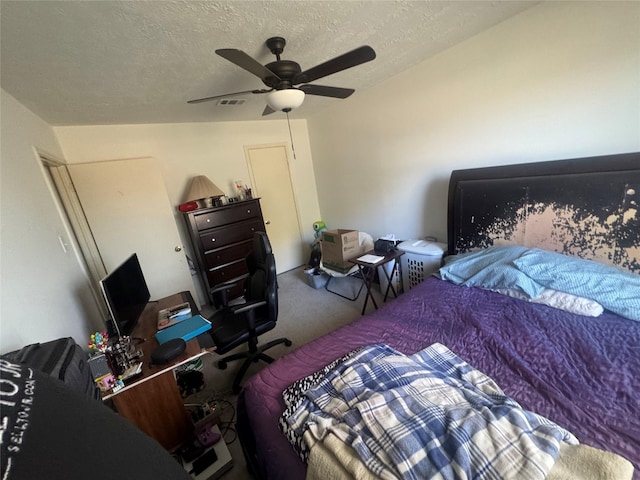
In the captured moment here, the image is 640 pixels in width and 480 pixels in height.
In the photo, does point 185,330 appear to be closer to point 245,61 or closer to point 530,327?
point 245,61

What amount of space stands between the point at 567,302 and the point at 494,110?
159 centimetres

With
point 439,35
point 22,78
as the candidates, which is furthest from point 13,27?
point 439,35

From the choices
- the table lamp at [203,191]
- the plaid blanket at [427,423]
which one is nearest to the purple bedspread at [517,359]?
the plaid blanket at [427,423]

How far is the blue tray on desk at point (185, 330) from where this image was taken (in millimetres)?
1567

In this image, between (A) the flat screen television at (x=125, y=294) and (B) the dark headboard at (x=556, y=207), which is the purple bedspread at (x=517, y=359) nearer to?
(B) the dark headboard at (x=556, y=207)

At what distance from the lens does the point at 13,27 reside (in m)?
1.20

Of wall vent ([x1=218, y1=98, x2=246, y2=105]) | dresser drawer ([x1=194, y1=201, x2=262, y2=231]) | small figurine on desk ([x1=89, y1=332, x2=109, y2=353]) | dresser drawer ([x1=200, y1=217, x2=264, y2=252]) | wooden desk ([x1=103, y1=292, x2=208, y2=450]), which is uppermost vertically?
wall vent ([x1=218, y1=98, x2=246, y2=105])

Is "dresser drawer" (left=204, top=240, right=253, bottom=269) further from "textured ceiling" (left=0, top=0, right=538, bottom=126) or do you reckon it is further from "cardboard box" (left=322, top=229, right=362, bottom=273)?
"textured ceiling" (left=0, top=0, right=538, bottom=126)

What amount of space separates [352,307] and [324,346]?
1.54 meters

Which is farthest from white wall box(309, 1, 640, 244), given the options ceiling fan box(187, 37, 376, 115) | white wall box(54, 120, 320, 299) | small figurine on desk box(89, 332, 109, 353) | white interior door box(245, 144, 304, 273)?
small figurine on desk box(89, 332, 109, 353)

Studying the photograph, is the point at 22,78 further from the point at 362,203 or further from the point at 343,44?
the point at 362,203

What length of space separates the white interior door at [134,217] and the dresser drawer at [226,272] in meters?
0.31

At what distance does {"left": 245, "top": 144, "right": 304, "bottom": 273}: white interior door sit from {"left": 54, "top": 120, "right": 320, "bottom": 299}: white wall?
0.12m

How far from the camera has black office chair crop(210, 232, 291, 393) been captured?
→ 1.92 metres
